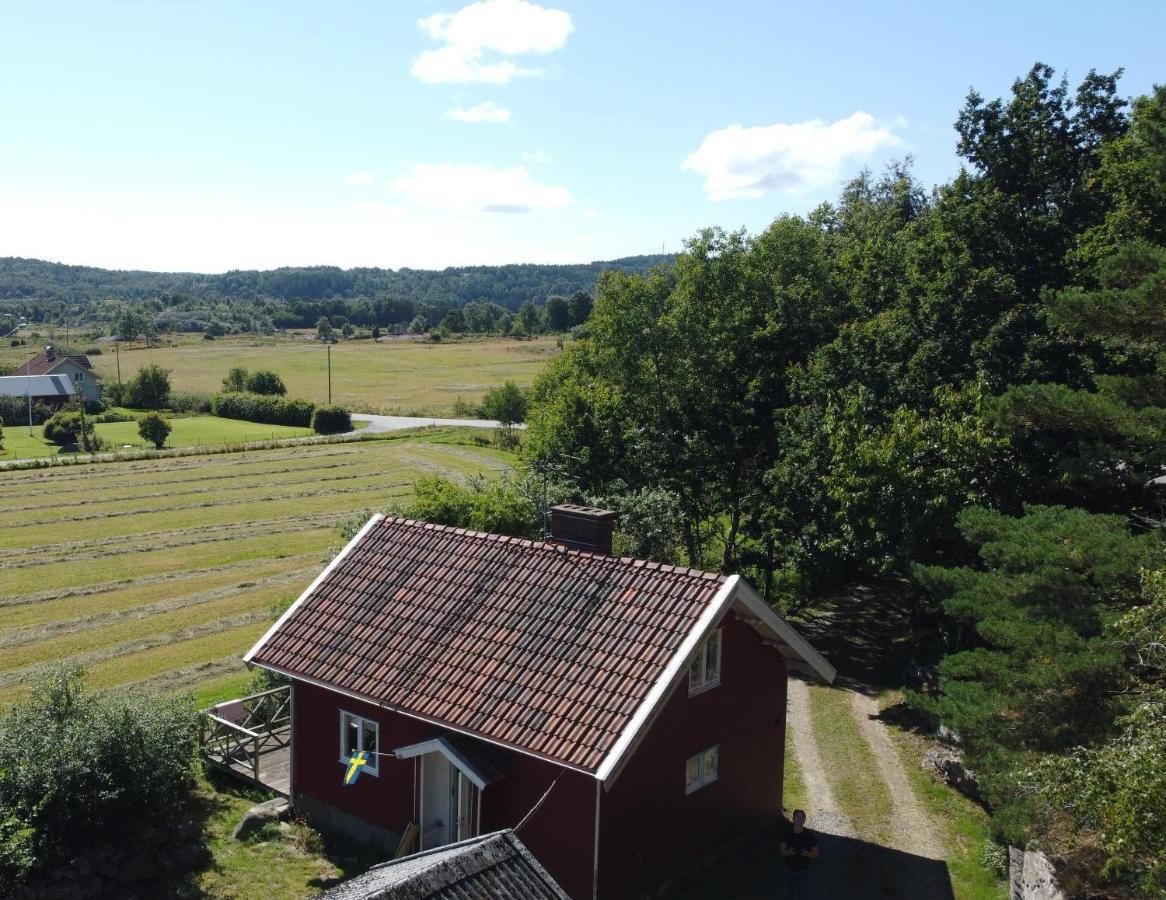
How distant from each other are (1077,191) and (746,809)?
63.2 ft

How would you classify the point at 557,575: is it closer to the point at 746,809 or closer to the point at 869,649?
the point at 746,809

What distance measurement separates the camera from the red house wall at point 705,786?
15367 mm

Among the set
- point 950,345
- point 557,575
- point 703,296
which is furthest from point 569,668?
point 703,296

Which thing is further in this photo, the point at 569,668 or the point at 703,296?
the point at 703,296

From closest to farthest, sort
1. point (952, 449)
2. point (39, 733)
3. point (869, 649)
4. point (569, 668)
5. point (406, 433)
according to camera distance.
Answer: point (569, 668) → point (39, 733) → point (952, 449) → point (869, 649) → point (406, 433)

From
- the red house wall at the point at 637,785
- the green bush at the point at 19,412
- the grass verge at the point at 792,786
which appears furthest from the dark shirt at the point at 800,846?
the green bush at the point at 19,412

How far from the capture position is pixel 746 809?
734 inches

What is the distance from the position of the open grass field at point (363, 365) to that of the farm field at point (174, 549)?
115ft

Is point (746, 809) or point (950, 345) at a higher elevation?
point (950, 345)

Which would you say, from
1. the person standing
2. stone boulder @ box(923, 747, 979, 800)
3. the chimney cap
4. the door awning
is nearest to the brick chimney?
the chimney cap

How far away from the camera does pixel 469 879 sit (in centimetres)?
1003

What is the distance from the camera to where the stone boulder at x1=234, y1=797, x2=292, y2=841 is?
18.7m

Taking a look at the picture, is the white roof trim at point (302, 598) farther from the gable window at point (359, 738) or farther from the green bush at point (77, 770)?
the gable window at point (359, 738)

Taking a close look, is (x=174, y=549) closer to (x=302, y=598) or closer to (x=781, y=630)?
(x=302, y=598)
